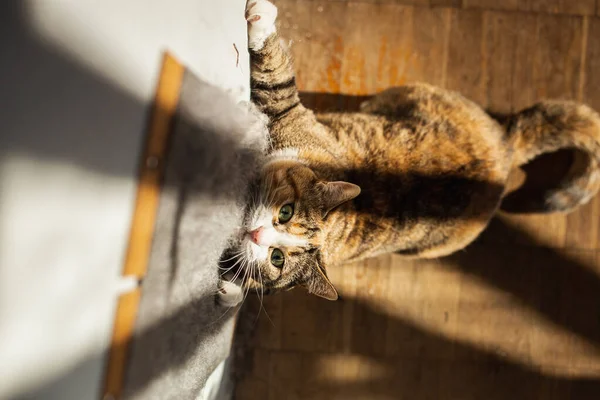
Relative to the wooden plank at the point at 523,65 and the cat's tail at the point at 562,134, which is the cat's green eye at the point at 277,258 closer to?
the cat's tail at the point at 562,134

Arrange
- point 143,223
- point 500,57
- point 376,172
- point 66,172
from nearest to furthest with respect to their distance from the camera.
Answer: point 66,172 < point 143,223 < point 376,172 < point 500,57

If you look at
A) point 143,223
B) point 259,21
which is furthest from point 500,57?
point 143,223

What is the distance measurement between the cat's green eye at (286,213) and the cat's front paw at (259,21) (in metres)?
0.51

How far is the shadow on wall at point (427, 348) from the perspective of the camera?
2.14 m

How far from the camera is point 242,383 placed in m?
2.11

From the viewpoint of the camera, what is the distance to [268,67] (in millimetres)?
1354

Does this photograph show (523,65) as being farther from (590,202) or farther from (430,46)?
(590,202)

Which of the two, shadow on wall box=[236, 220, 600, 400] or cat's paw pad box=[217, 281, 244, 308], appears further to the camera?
shadow on wall box=[236, 220, 600, 400]

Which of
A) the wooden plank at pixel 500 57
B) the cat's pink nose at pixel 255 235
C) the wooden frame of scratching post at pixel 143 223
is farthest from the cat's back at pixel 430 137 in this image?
the wooden frame of scratching post at pixel 143 223

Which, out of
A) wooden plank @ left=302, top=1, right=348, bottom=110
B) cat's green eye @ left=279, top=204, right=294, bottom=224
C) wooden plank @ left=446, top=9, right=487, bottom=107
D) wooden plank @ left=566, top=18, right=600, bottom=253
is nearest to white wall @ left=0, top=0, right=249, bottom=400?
cat's green eye @ left=279, top=204, right=294, bottom=224

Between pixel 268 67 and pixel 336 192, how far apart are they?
0.46 metres

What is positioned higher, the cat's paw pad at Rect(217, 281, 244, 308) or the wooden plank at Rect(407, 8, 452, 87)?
the wooden plank at Rect(407, 8, 452, 87)

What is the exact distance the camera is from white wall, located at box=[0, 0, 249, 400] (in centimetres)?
46

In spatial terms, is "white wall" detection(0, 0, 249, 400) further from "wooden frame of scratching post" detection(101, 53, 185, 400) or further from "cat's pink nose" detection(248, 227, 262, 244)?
"cat's pink nose" detection(248, 227, 262, 244)
